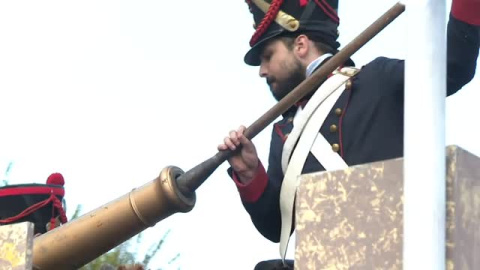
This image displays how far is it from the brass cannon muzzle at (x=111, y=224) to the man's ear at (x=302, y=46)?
2.50 feet

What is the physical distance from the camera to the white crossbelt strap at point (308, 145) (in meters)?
4.43

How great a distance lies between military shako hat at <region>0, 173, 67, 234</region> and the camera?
5.94 meters

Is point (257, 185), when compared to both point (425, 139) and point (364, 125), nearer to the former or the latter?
point (364, 125)

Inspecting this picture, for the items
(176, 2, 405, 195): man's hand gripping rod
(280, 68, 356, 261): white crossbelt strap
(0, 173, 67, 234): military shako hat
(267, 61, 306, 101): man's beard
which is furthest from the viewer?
(0, 173, 67, 234): military shako hat

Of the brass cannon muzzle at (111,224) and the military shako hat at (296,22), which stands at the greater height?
the military shako hat at (296,22)

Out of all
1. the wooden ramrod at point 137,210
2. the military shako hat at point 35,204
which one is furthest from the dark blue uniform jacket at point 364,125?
the military shako hat at point 35,204

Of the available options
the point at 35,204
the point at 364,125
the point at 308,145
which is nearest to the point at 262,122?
the point at 308,145

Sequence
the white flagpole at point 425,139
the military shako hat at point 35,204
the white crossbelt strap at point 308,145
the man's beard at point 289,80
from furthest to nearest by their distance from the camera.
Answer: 1. the military shako hat at point 35,204
2. the man's beard at point 289,80
3. the white crossbelt strap at point 308,145
4. the white flagpole at point 425,139

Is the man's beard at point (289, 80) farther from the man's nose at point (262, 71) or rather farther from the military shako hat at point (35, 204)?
the military shako hat at point (35, 204)

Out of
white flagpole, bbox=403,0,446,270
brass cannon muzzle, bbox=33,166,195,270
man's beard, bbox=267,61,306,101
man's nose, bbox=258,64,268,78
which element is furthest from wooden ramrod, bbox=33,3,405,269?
white flagpole, bbox=403,0,446,270

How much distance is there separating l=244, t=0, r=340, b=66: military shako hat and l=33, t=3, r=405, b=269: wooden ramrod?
419mm

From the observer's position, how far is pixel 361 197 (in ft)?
10.1

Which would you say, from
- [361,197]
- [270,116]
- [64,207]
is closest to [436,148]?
[361,197]

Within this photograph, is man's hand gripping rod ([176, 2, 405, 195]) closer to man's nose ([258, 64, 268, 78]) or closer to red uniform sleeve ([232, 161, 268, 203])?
red uniform sleeve ([232, 161, 268, 203])
